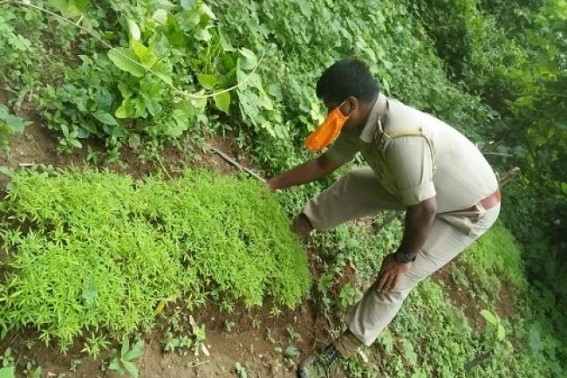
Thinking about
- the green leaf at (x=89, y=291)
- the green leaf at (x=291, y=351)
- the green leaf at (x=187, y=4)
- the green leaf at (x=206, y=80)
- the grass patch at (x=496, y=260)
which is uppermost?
the green leaf at (x=187, y=4)

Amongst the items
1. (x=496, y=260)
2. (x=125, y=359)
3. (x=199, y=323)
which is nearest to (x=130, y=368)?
(x=125, y=359)

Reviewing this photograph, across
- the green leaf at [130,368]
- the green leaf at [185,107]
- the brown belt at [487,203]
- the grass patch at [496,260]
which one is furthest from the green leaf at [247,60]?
the grass patch at [496,260]

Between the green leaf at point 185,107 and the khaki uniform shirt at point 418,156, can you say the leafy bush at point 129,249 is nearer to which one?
the green leaf at point 185,107

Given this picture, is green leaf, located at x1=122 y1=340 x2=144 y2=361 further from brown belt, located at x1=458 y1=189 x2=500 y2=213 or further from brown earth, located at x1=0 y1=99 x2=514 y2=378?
brown belt, located at x1=458 y1=189 x2=500 y2=213

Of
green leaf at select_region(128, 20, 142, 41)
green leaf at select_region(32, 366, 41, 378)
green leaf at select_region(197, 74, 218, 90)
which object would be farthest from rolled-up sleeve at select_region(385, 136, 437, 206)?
green leaf at select_region(32, 366, 41, 378)

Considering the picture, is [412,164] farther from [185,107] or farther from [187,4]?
[187,4]

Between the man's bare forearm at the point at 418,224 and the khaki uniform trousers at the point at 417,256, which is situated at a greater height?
the man's bare forearm at the point at 418,224

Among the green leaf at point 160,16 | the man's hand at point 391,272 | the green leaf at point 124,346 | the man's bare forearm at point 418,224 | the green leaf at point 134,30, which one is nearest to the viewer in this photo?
the green leaf at point 124,346

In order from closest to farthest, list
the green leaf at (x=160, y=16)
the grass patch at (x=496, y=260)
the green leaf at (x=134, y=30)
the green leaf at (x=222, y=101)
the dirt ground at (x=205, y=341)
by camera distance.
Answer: the dirt ground at (x=205, y=341), the green leaf at (x=134, y=30), the green leaf at (x=160, y=16), the green leaf at (x=222, y=101), the grass patch at (x=496, y=260)

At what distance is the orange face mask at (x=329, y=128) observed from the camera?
2.74 m

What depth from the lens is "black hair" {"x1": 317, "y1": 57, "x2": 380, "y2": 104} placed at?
8.76 ft

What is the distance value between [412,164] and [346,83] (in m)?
0.49

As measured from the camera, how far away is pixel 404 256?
9.86ft

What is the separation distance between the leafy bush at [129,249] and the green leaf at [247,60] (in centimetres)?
73
